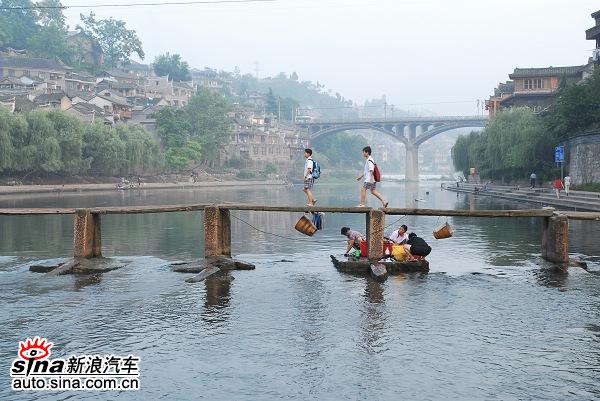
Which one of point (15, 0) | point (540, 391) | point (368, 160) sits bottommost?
point (540, 391)

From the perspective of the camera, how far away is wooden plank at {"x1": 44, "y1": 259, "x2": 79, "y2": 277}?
16.0 meters

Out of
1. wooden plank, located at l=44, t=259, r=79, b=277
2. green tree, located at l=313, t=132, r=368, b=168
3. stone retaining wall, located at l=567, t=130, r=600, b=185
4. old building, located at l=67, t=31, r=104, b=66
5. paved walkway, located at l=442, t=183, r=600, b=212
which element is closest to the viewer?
wooden plank, located at l=44, t=259, r=79, b=277

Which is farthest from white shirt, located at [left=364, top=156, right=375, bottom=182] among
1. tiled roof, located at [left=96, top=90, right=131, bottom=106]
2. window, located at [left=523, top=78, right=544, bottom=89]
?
tiled roof, located at [left=96, top=90, right=131, bottom=106]

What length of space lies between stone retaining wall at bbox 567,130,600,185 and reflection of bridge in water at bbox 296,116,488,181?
93.8 m

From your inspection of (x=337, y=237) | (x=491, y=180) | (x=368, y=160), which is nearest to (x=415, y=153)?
(x=491, y=180)

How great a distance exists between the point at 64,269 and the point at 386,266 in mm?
8174

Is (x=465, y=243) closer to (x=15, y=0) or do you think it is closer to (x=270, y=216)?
(x=270, y=216)

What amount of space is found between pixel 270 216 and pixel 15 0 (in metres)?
127

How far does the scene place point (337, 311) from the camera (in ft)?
39.8

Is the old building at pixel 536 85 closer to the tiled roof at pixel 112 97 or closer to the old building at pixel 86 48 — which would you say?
the tiled roof at pixel 112 97

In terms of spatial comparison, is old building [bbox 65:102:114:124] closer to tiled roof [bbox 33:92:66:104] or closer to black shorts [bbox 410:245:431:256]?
Result: tiled roof [bbox 33:92:66:104]

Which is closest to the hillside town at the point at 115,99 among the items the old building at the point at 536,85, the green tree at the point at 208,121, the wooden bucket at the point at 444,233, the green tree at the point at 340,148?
the green tree at the point at 208,121

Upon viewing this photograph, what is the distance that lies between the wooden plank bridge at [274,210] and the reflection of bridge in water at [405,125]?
130 meters

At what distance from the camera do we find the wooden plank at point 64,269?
52.6 feet
